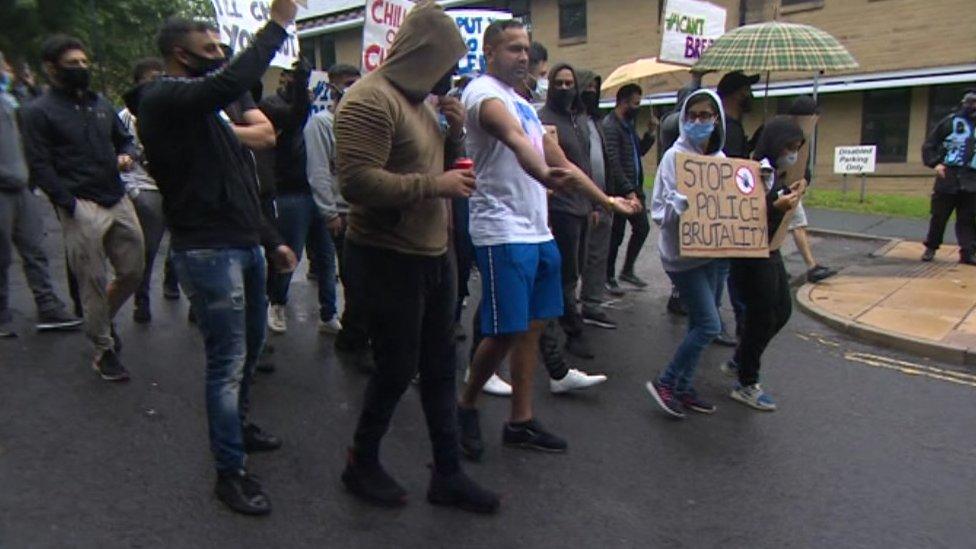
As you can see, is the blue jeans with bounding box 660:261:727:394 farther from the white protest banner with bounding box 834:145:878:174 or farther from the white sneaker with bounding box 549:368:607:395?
the white protest banner with bounding box 834:145:878:174

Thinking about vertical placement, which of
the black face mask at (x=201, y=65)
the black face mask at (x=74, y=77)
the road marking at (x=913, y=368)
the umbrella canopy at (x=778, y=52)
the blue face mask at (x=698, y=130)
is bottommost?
the road marking at (x=913, y=368)

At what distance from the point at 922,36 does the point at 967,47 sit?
95 cm

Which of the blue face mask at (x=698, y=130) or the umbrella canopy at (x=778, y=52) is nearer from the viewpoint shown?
the blue face mask at (x=698, y=130)

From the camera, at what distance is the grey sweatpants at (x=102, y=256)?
15.0 ft

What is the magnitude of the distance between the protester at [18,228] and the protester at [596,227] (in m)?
3.88

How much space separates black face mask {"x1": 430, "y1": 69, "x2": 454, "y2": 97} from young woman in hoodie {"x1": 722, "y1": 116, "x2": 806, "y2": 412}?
215 cm

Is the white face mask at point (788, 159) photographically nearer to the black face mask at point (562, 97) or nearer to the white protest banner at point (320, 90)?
the black face mask at point (562, 97)

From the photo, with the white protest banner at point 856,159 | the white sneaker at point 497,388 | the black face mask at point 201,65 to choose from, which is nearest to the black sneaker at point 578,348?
the white sneaker at point 497,388

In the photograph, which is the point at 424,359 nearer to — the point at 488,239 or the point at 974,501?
the point at 488,239

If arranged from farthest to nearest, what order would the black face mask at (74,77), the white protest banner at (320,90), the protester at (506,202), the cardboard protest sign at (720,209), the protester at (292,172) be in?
the white protest banner at (320,90) → the protester at (292,172) → the black face mask at (74,77) → the cardboard protest sign at (720,209) → the protester at (506,202)

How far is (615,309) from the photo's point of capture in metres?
6.90

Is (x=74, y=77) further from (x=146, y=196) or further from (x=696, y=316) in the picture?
(x=696, y=316)

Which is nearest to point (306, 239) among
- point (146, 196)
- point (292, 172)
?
point (292, 172)

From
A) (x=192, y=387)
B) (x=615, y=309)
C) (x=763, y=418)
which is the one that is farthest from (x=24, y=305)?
(x=763, y=418)
